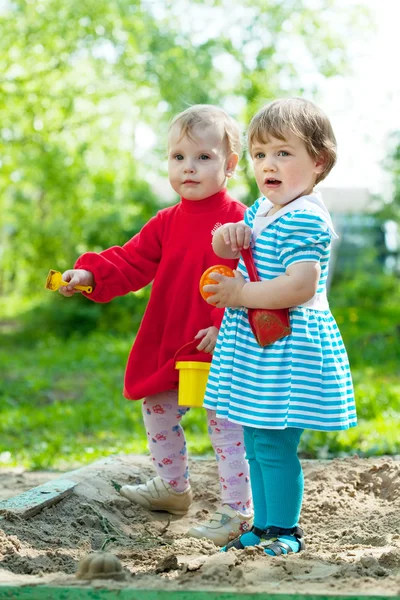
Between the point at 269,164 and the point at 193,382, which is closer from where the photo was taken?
the point at 269,164

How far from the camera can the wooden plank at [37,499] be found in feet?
10.0

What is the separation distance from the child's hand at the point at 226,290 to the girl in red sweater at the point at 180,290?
430 millimetres

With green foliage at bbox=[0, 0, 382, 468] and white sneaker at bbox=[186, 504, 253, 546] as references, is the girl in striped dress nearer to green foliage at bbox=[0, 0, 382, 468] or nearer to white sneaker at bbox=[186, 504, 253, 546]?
white sneaker at bbox=[186, 504, 253, 546]

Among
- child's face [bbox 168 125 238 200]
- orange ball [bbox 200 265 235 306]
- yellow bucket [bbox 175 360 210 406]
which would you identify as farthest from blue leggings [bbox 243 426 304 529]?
child's face [bbox 168 125 238 200]

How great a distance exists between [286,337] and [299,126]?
0.67 metres

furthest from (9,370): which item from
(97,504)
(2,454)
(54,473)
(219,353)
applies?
(219,353)

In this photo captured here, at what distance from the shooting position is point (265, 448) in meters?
2.66

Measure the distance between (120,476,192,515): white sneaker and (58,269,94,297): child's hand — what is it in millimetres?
885

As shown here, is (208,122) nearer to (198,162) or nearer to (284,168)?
(198,162)

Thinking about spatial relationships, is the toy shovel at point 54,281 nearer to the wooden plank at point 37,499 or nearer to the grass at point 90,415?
the wooden plank at point 37,499

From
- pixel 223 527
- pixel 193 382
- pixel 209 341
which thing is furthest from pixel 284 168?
pixel 223 527

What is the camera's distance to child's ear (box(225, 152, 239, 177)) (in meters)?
3.26

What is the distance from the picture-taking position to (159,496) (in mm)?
3461

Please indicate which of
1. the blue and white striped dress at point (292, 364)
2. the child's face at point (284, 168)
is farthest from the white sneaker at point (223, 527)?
the child's face at point (284, 168)
